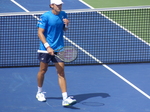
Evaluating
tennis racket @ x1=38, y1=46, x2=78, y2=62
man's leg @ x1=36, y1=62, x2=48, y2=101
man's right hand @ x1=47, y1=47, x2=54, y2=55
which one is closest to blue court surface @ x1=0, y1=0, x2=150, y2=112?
man's leg @ x1=36, y1=62, x2=48, y2=101

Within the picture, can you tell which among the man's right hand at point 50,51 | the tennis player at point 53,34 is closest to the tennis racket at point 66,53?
the tennis player at point 53,34

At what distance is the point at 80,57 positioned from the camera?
10961 mm

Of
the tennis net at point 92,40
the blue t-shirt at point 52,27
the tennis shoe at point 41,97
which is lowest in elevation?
the tennis shoe at point 41,97

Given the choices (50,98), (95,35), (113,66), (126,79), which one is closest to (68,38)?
(95,35)

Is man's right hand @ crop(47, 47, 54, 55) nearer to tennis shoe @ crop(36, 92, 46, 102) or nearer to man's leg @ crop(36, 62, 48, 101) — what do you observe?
man's leg @ crop(36, 62, 48, 101)

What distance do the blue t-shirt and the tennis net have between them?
7.61 ft

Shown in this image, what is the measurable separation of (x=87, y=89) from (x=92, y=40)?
2.86 meters

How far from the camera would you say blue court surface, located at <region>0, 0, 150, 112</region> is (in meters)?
8.34

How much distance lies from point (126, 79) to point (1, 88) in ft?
8.30

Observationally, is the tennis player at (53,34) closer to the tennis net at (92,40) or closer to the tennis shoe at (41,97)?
the tennis shoe at (41,97)

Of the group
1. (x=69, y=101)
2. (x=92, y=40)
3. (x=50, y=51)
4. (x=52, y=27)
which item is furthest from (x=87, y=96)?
(x=92, y=40)

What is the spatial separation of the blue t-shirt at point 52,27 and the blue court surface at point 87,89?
3.60ft

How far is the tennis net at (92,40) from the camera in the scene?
10820 mm

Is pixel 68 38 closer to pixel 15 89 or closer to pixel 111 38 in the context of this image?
pixel 111 38
